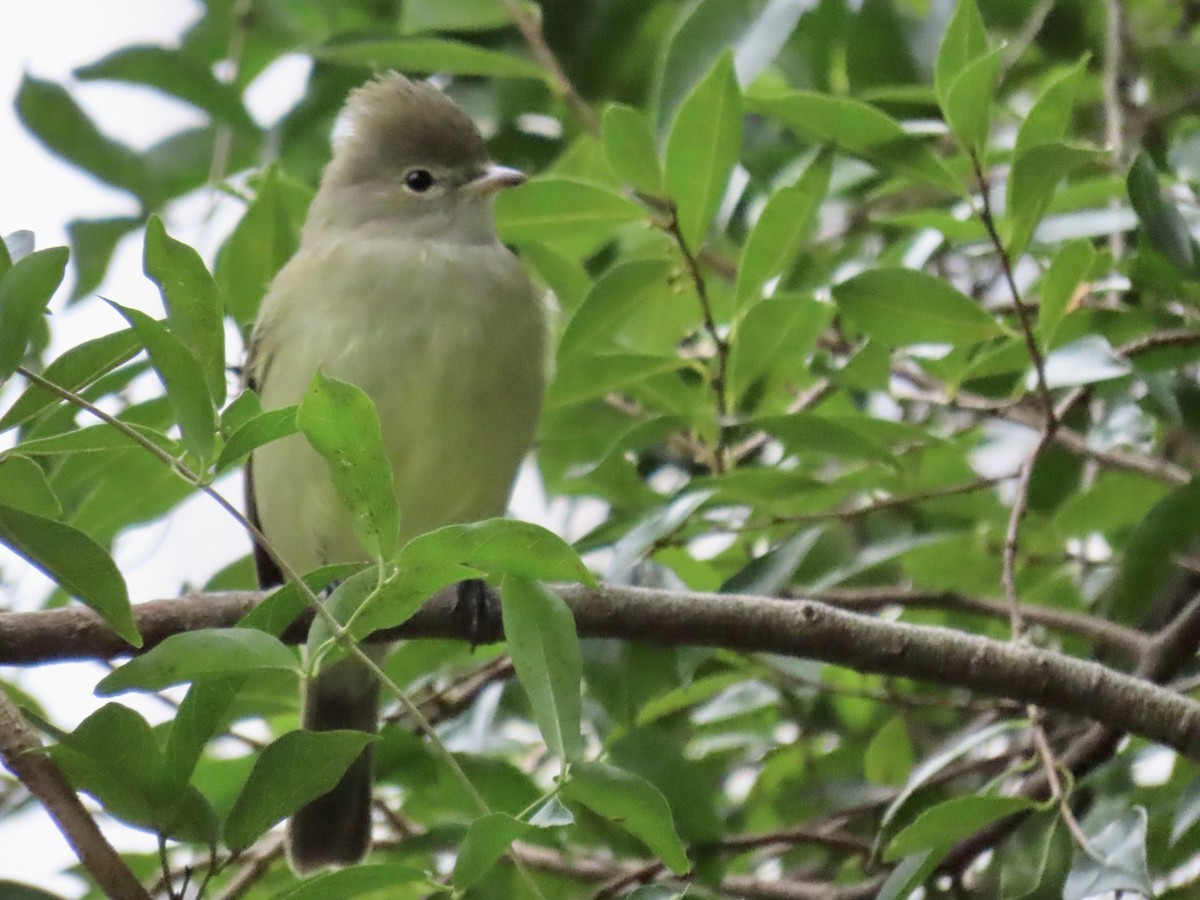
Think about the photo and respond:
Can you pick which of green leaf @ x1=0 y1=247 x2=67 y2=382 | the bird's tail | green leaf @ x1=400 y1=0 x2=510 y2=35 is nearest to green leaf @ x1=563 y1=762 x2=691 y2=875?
green leaf @ x1=0 y1=247 x2=67 y2=382

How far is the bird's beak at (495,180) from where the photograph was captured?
3.11 m

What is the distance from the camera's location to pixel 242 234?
9.02 feet

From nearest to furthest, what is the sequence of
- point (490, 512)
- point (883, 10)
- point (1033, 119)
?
point (1033, 119), point (883, 10), point (490, 512)

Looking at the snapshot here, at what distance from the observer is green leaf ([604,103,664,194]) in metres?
2.30

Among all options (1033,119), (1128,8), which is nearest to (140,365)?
(1033,119)

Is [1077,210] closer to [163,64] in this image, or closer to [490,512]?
[490,512]

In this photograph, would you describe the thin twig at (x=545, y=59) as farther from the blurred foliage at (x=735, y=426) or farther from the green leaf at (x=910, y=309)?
the green leaf at (x=910, y=309)

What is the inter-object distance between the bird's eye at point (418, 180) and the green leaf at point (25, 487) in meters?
1.86

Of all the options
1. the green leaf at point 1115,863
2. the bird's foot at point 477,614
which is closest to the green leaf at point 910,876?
the green leaf at point 1115,863

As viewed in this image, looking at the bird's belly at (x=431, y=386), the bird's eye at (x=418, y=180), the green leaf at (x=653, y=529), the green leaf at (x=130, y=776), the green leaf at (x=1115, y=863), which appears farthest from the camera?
the bird's eye at (x=418, y=180)

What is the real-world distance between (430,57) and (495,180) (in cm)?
42

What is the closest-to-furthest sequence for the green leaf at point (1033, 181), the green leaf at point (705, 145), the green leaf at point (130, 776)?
the green leaf at point (130, 776) → the green leaf at point (1033, 181) → the green leaf at point (705, 145)

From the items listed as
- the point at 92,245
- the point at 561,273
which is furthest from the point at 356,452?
the point at 92,245

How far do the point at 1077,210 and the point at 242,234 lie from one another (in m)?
1.37
